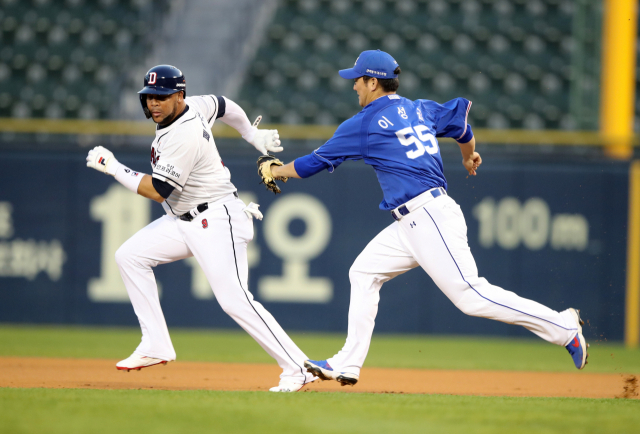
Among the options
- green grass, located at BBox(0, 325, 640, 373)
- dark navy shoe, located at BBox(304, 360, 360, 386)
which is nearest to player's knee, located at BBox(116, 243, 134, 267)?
dark navy shoe, located at BBox(304, 360, 360, 386)

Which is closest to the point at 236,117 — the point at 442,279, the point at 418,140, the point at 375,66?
the point at 375,66

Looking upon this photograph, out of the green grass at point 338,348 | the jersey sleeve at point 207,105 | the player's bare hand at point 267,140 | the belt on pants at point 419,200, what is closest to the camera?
the belt on pants at point 419,200

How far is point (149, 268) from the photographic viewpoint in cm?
448

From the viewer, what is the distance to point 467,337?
7898 millimetres

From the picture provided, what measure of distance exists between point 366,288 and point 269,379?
1.28 m

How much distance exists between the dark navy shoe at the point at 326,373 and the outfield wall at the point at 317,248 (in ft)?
11.8

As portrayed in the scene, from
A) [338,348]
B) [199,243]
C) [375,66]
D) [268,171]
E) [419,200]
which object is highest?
[375,66]

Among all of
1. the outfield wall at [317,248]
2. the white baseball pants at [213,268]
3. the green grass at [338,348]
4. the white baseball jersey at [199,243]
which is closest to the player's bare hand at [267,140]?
the white baseball jersey at [199,243]

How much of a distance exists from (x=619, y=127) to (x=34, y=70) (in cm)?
833

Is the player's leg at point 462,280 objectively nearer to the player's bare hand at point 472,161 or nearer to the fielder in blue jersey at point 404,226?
the fielder in blue jersey at point 404,226

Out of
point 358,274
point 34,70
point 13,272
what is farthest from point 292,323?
point 34,70

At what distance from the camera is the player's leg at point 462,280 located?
4.02m

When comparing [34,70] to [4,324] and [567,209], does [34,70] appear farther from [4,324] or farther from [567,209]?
[567,209]

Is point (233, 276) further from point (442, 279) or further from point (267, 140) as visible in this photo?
point (442, 279)
